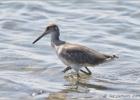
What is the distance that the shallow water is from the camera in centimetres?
1033

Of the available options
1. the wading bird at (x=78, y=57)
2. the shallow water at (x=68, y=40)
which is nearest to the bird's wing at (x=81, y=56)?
the wading bird at (x=78, y=57)

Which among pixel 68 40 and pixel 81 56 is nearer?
pixel 81 56

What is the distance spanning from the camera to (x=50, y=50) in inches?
505

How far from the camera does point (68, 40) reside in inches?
529

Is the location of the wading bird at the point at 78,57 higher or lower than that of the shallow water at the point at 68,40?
higher

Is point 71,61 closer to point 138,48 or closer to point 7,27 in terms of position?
point 138,48

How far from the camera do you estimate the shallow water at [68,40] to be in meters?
10.3

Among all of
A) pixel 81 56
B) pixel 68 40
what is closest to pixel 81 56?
pixel 81 56

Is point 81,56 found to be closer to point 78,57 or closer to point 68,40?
point 78,57

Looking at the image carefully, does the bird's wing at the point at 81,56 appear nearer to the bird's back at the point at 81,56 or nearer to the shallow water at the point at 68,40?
the bird's back at the point at 81,56

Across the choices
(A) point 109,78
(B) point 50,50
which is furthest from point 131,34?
(A) point 109,78

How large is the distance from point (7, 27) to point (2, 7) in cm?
190

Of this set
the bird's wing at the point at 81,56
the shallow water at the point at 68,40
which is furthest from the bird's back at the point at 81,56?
the shallow water at the point at 68,40

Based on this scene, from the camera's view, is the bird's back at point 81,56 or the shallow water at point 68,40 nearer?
the shallow water at point 68,40
